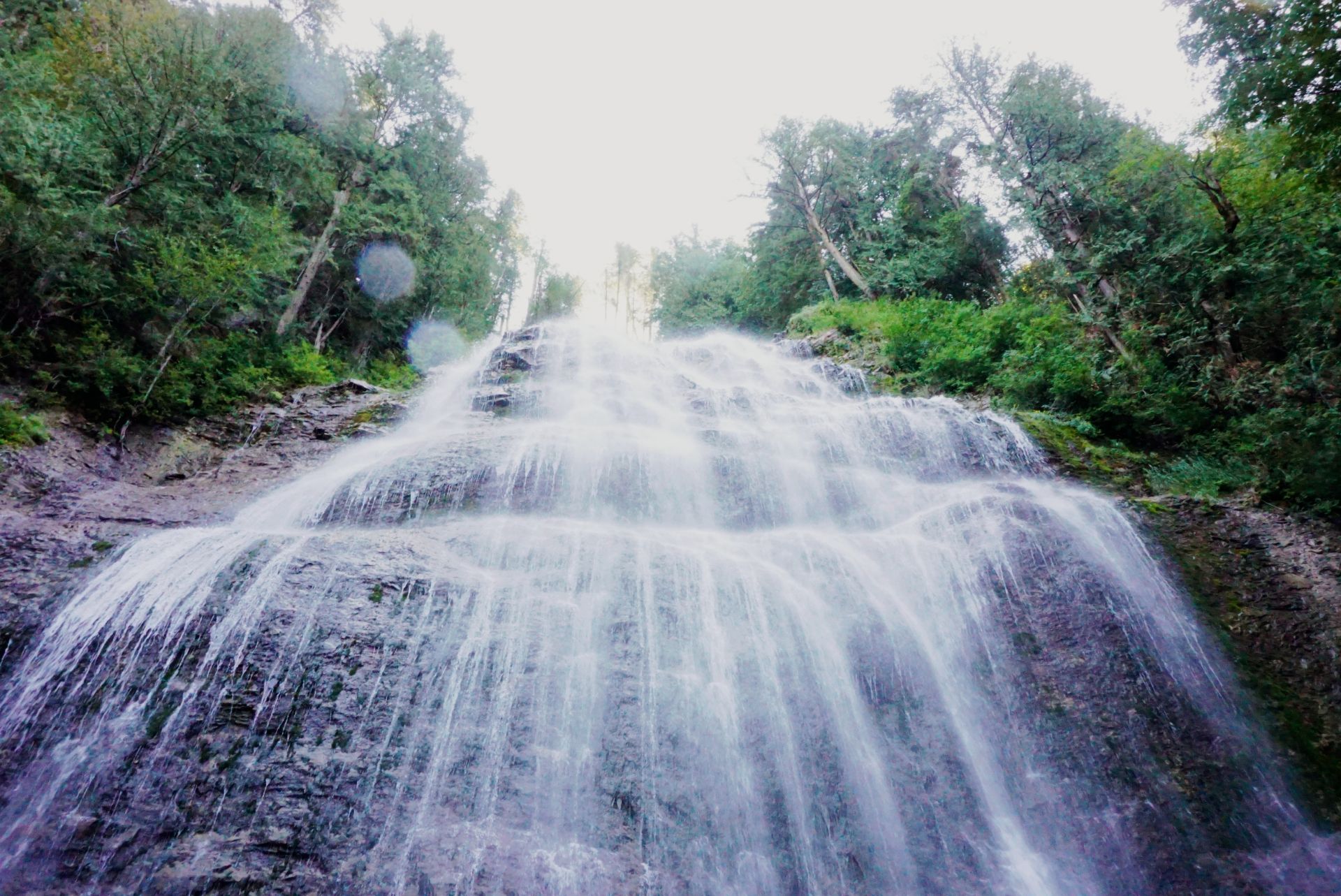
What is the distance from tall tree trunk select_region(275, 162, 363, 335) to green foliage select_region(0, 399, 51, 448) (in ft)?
25.2

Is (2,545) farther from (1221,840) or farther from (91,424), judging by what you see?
(1221,840)

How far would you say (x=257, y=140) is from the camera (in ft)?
42.8

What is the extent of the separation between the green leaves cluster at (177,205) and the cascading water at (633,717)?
18.2 ft

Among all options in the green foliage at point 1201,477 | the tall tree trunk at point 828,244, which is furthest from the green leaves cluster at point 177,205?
the green foliage at point 1201,477

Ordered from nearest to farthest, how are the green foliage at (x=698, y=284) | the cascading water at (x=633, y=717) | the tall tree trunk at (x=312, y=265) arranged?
the cascading water at (x=633, y=717) < the tall tree trunk at (x=312, y=265) < the green foliage at (x=698, y=284)

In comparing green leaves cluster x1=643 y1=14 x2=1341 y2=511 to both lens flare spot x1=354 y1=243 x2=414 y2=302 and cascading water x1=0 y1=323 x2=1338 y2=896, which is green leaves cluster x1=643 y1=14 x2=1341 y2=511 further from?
lens flare spot x1=354 y1=243 x2=414 y2=302

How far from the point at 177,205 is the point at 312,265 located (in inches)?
237

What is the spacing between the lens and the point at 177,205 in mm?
10742

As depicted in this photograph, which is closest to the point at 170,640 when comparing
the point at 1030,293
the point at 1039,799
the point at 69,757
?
the point at 69,757

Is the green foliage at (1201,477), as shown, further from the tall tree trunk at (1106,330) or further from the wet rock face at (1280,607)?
the tall tree trunk at (1106,330)

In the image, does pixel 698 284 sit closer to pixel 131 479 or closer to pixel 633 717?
pixel 131 479

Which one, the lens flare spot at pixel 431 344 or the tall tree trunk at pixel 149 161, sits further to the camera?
the lens flare spot at pixel 431 344

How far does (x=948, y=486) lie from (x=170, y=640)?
9420 mm

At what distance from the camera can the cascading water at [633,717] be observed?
4.21m
